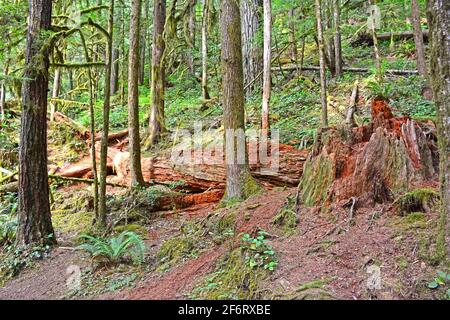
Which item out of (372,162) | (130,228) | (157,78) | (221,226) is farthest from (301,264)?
(157,78)

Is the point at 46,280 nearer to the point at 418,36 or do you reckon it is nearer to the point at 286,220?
the point at 286,220

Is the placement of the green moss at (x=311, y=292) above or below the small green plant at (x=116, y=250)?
above

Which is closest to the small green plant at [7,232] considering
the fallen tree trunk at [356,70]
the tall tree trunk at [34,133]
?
the tall tree trunk at [34,133]

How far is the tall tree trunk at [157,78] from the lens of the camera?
11867 mm

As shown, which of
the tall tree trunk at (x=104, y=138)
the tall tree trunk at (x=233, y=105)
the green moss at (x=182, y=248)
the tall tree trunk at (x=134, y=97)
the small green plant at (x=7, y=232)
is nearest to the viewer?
the green moss at (x=182, y=248)

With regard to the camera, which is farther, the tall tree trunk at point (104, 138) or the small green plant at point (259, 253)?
the tall tree trunk at point (104, 138)

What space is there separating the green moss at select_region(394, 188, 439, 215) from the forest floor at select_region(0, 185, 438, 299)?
6.4 inches

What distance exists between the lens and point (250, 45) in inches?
533

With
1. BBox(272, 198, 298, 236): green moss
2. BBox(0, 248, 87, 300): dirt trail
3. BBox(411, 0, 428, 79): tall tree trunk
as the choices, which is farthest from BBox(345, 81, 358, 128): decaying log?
BBox(0, 248, 87, 300): dirt trail

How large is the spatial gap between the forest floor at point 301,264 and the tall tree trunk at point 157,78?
538 cm

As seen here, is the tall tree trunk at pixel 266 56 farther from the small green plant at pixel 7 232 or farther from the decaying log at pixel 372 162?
the small green plant at pixel 7 232

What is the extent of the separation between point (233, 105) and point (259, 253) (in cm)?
391

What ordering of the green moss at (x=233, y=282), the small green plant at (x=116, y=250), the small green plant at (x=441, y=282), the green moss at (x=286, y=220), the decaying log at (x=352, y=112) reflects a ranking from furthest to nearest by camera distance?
the decaying log at (x=352, y=112), the small green plant at (x=116, y=250), the green moss at (x=286, y=220), the green moss at (x=233, y=282), the small green plant at (x=441, y=282)

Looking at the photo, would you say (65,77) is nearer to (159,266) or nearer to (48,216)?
(48,216)
